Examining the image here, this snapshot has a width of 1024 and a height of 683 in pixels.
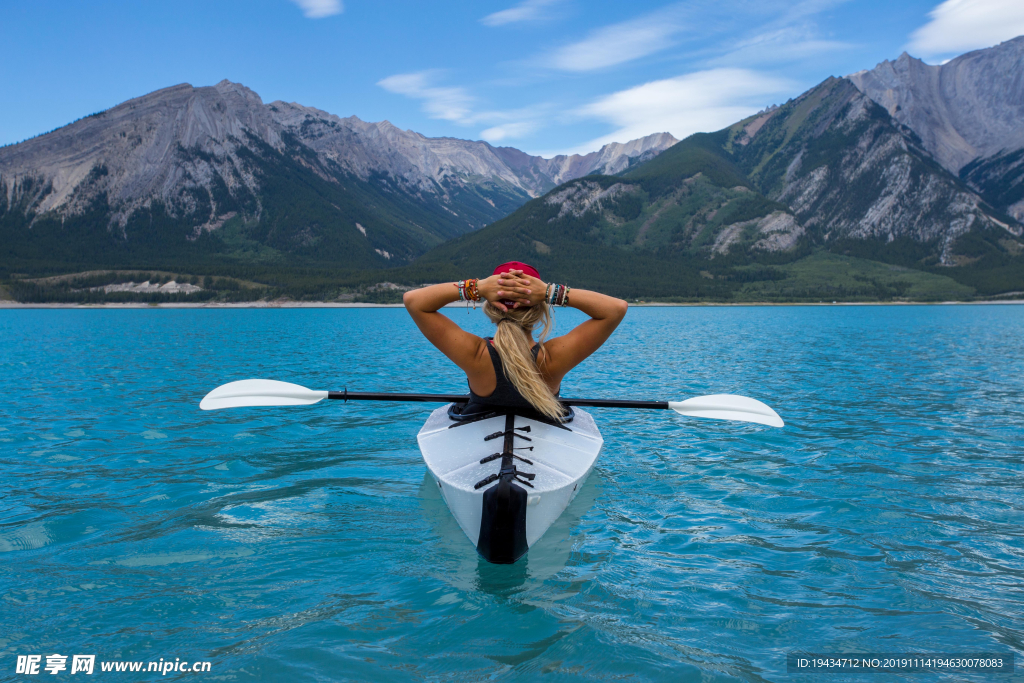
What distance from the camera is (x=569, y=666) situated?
528cm

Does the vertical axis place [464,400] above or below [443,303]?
below

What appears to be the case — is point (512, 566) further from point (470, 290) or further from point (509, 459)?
point (470, 290)

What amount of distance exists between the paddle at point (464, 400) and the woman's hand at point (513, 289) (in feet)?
12.3

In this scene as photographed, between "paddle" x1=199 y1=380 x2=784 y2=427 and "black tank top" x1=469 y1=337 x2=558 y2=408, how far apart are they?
7.04 feet

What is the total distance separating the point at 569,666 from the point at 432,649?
1.25 meters

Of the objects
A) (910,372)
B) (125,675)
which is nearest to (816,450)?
(125,675)

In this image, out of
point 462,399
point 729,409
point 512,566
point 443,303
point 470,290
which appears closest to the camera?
point 443,303

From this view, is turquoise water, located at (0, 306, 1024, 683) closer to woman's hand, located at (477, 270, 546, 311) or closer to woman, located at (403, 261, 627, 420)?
woman, located at (403, 261, 627, 420)

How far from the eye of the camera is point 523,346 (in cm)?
698

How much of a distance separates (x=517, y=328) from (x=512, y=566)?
2.84m

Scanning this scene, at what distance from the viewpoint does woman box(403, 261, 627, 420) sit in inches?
265

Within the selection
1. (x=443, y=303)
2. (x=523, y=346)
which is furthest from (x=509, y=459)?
(x=443, y=303)

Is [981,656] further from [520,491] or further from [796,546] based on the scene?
[520,491]

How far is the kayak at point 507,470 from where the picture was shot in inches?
250
